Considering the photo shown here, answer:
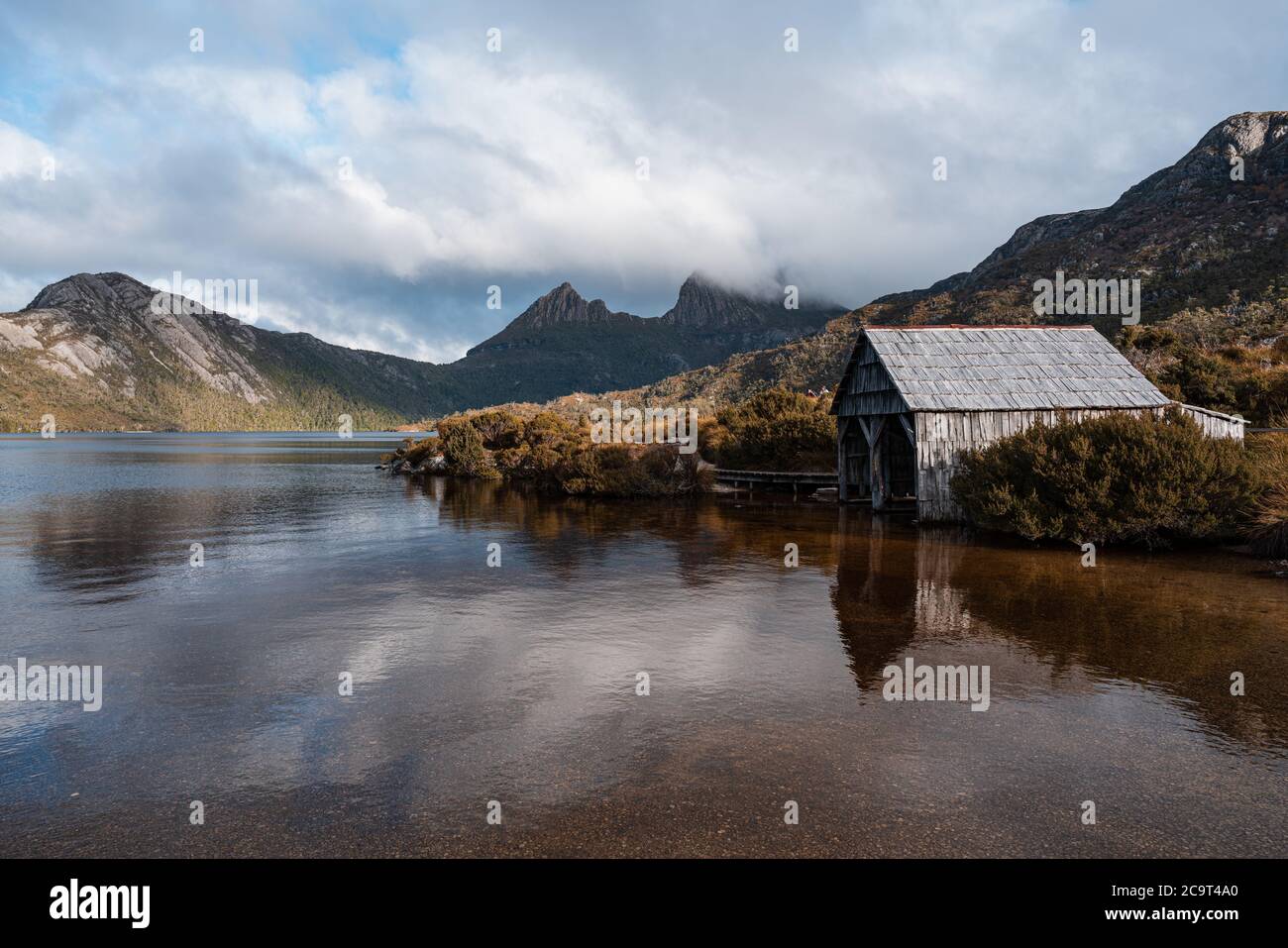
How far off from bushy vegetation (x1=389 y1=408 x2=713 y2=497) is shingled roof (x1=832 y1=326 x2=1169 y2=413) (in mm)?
14635

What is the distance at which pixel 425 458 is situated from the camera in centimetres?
6425

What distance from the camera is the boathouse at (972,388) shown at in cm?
2622

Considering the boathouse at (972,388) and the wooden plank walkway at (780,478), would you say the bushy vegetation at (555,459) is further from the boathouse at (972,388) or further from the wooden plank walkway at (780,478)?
the boathouse at (972,388)

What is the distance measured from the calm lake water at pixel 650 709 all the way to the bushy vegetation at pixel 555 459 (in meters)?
20.4

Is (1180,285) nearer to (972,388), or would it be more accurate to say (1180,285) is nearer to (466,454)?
(972,388)

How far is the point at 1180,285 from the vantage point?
72.8 m

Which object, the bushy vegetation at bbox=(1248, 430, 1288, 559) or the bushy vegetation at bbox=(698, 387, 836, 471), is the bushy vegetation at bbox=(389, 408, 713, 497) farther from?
the bushy vegetation at bbox=(1248, 430, 1288, 559)

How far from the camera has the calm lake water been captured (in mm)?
6527

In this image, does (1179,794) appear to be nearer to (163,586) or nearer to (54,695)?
(54,695)

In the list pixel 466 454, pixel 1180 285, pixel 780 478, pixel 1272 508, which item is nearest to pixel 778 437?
pixel 780 478

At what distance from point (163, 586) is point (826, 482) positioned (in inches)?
1171

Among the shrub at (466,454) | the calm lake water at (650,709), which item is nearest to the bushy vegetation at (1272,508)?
the calm lake water at (650,709)
